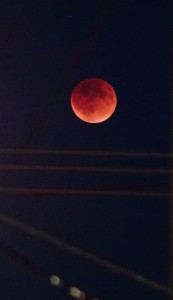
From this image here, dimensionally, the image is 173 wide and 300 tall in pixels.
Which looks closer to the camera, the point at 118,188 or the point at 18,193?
the point at 18,193

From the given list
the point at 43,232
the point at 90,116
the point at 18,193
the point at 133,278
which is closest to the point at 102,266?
the point at 133,278

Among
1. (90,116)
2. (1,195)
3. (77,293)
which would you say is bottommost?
(77,293)

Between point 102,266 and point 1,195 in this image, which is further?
point 102,266

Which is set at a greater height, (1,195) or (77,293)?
(1,195)

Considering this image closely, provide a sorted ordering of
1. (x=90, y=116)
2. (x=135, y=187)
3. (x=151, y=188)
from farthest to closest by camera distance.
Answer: (x=135, y=187) < (x=151, y=188) < (x=90, y=116)

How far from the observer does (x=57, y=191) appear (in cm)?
1183

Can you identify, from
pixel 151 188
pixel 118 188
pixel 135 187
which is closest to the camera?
pixel 151 188

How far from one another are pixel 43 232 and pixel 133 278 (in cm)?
216

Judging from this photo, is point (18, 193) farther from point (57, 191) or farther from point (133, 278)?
point (133, 278)

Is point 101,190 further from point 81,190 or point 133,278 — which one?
point 133,278

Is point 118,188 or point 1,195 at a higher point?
point 118,188

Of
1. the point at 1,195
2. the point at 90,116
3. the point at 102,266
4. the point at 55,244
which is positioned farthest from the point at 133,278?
the point at 90,116

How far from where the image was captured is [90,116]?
922cm

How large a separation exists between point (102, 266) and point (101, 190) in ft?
5.51
